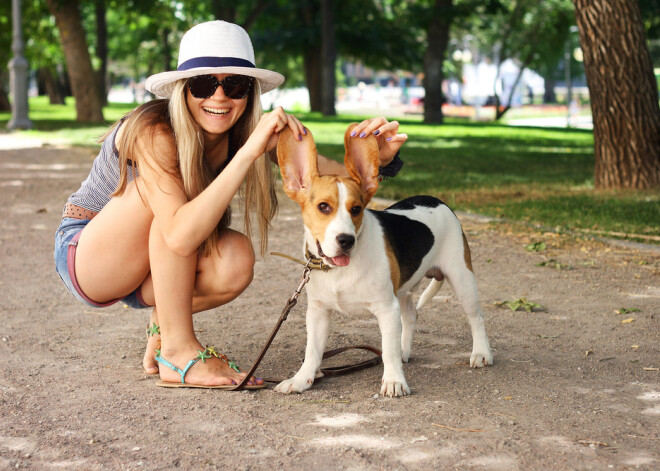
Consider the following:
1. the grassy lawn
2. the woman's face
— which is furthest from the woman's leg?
the grassy lawn

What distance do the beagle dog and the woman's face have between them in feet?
1.47

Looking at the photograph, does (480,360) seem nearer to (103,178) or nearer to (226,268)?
(226,268)

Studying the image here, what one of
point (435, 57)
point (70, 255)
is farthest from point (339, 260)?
point (435, 57)

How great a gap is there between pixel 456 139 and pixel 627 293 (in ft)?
50.4

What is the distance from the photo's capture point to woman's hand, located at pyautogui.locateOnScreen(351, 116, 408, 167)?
3.84 m

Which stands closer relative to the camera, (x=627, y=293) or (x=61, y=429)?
(x=61, y=429)

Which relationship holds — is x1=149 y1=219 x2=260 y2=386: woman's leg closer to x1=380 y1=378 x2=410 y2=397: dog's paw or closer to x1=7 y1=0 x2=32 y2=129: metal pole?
x1=380 y1=378 x2=410 y2=397: dog's paw

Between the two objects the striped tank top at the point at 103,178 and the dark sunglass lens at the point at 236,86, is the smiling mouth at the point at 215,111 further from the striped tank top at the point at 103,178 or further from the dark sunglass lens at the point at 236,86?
the striped tank top at the point at 103,178

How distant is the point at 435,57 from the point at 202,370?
26.2 metres

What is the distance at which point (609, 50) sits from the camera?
10195 mm

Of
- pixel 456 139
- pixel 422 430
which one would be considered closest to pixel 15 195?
pixel 422 430

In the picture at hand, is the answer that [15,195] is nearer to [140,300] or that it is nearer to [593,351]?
[140,300]

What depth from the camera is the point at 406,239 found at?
13.5 feet

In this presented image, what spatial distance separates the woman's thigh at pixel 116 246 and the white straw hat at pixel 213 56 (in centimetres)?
59
